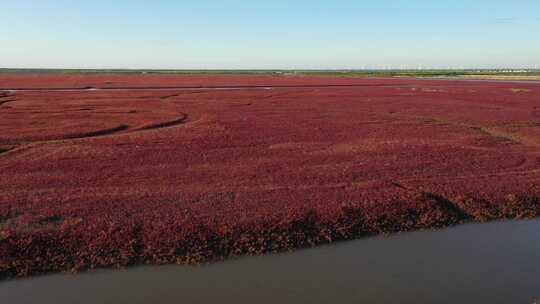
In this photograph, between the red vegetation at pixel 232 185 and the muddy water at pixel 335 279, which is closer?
the muddy water at pixel 335 279

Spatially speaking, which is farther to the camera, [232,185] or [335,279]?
[232,185]

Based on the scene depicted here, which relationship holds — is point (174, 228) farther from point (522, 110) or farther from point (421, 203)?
point (522, 110)

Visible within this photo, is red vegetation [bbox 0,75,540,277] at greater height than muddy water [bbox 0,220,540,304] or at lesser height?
greater

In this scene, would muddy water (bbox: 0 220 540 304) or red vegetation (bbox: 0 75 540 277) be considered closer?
muddy water (bbox: 0 220 540 304)

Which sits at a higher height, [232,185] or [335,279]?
[232,185]
